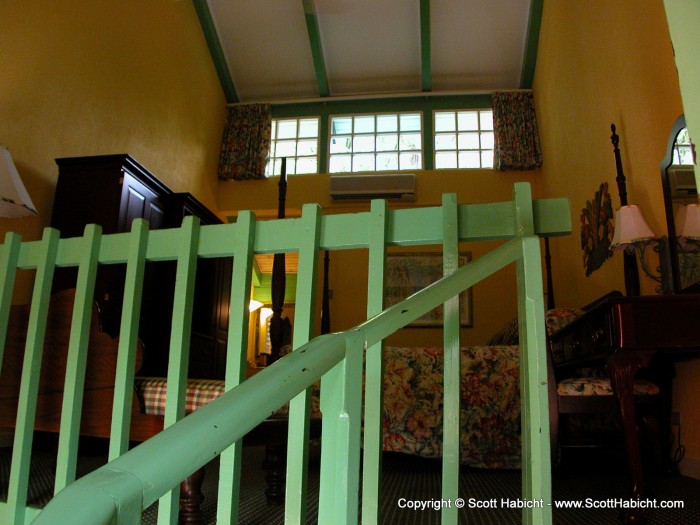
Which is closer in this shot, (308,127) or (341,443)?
(341,443)

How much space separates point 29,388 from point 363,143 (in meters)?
5.42

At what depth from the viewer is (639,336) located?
5.32 ft

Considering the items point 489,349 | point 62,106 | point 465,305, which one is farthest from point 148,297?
point 465,305

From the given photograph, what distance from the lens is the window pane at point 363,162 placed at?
616cm

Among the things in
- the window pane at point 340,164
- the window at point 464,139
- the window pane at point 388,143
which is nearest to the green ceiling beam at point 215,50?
the window pane at point 340,164

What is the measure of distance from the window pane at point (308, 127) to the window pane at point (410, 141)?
1.07m

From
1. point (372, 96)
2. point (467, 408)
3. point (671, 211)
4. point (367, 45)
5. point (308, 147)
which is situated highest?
point (367, 45)

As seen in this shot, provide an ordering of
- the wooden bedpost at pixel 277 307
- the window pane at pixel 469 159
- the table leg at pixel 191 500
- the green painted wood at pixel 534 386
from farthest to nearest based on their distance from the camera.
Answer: the window pane at pixel 469 159, the wooden bedpost at pixel 277 307, the table leg at pixel 191 500, the green painted wood at pixel 534 386

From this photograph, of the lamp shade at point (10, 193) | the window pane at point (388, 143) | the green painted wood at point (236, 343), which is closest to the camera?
the green painted wood at point (236, 343)

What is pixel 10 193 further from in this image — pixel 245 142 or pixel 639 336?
pixel 245 142

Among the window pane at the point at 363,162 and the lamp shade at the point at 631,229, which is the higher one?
the window pane at the point at 363,162

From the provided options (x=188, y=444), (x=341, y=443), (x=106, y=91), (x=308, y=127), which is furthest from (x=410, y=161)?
(x=188, y=444)

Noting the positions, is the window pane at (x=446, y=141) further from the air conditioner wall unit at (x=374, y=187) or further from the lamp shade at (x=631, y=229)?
the lamp shade at (x=631, y=229)

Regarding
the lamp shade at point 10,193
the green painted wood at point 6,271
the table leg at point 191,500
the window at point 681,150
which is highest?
the window at point 681,150
